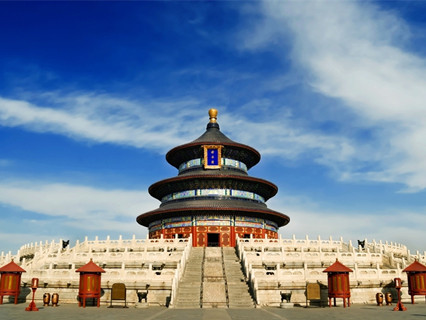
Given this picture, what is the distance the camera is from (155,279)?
25234 millimetres

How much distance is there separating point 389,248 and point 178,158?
90.0 feet

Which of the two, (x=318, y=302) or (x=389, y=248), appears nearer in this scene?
(x=318, y=302)

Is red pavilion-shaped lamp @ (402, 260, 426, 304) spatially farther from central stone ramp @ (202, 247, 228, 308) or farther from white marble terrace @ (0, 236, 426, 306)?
central stone ramp @ (202, 247, 228, 308)

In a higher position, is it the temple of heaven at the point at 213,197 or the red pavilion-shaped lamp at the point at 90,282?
the temple of heaven at the point at 213,197

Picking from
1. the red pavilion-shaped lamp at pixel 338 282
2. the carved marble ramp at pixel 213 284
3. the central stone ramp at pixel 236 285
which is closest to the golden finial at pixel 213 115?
the carved marble ramp at pixel 213 284

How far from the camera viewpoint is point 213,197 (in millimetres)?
50031

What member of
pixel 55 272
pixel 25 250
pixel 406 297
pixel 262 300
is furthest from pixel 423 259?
pixel 25 250

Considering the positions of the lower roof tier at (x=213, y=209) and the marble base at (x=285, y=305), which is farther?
the lower roof tier at (x=213, y=209)

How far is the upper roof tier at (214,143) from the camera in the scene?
177 feet

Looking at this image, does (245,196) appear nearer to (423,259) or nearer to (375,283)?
(423,259)

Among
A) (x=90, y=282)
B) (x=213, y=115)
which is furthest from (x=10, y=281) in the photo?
(x=213, y=115)

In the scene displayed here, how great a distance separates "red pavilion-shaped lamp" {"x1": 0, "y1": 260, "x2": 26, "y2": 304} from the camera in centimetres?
2505

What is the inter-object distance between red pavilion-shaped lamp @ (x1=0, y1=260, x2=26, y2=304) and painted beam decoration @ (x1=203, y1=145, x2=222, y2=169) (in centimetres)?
2959

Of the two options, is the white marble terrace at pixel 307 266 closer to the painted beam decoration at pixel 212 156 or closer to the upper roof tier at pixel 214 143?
the painted beam decoration at pixel 212 156
